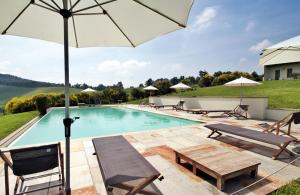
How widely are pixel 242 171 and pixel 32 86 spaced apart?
9558 centimetres

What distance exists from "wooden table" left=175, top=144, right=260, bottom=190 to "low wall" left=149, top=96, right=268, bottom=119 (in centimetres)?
847

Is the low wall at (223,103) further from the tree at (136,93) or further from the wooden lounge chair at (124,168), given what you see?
the wooden lounge chair at (124,168)

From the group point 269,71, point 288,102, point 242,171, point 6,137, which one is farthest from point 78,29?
point 269,71

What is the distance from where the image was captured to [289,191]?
3.29 metres

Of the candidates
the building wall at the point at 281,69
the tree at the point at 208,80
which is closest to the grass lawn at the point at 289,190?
the building wall at the point at 281,69

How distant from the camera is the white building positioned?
28.3 meters

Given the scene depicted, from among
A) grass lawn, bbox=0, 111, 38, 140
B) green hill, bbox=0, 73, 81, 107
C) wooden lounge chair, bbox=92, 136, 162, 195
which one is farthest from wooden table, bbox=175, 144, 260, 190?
green hill, bbox=0, 73, 81, 107

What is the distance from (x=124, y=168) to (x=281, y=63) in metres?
34.9

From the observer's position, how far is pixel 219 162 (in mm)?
3818

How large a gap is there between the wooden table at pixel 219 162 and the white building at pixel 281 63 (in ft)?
96.3

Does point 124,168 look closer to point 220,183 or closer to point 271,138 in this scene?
point 220,183

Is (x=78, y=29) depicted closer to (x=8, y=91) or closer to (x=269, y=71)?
(x=269, y=71)

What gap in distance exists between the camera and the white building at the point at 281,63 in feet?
92.8

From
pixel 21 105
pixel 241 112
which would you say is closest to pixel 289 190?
pixel 241 112
